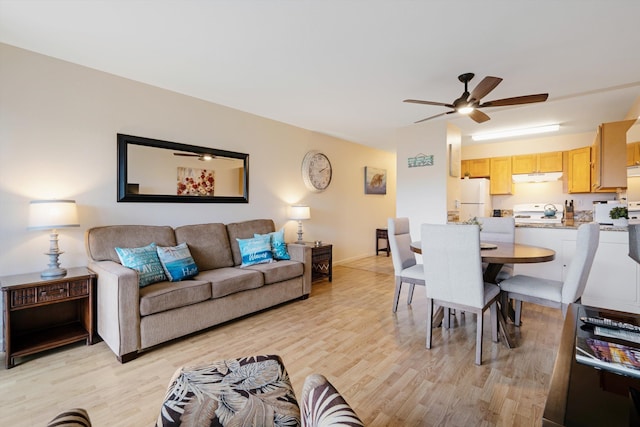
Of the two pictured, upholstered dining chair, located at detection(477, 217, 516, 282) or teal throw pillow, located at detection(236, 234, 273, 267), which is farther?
teal throw pillow, located at detection(236, 234, 273, 267)

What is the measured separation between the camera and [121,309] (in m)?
2.17

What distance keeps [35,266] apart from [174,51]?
2.22 metres

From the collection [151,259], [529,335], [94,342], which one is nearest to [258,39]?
[151,259]

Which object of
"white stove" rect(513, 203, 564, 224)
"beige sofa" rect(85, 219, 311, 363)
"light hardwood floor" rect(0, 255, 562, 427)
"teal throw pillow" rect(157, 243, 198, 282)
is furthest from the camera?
"white stove" rect(513, 203, 564, 224)

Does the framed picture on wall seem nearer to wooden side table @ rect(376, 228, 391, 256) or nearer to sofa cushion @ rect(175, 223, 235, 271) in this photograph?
wooden side table @ rect(376, 228, 391, 256)

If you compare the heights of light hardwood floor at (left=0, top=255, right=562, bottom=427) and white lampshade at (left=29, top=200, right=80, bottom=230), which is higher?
white lampshade at (left=29, top=200, right=80, bottom=230)

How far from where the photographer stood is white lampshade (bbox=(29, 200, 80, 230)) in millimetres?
2270

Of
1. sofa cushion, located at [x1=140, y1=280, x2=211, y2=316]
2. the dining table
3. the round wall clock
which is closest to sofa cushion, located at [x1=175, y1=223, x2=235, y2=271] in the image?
sofa cushion, located at [x1=140, y1=280, x2=211, y2=316]

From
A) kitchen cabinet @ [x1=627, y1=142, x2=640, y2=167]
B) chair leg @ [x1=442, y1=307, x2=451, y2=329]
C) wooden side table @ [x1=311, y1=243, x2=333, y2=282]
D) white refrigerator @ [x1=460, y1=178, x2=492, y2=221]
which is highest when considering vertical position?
kitchen cabinet @ [x1=627, y1=142, x2=640, y2=167]

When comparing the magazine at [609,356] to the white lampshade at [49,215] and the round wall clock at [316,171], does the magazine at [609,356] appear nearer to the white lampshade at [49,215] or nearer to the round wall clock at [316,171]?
the white lampshade at [49,215]

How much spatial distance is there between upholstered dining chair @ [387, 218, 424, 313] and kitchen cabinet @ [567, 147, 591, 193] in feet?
12.2

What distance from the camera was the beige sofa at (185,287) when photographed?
2223 mm

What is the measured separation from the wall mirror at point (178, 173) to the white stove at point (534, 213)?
16.4ft

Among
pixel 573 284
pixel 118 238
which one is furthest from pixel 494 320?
pixel 118 238
